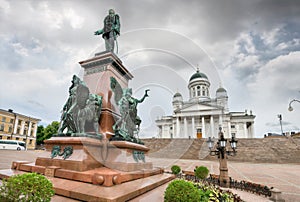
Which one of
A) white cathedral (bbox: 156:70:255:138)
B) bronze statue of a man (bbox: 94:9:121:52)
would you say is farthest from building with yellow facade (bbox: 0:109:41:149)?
bronze statue of a man (bbox: 94:9:121:52)

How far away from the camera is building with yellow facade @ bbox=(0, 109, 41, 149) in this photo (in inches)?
1831

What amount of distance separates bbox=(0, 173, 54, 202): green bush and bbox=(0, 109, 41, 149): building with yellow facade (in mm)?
50499

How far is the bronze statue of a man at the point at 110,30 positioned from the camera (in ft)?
27.9

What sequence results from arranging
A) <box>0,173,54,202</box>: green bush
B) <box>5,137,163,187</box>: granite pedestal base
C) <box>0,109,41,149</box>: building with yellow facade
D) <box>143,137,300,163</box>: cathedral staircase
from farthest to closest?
<box>0,109,41,149</box>: building with yellow facade
<box>143,137,300,163</box>: cathedral staircase
<box>5,137,163,187</box>: granite pedestal base
<box>0,173,54,202</box>: green bush

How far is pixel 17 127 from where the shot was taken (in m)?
49.6

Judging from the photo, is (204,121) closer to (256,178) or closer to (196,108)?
(196,108)

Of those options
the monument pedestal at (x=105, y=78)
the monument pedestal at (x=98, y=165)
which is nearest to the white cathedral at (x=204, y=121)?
the monument pedestal at (x=105, y=78)

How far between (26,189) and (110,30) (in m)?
7.76

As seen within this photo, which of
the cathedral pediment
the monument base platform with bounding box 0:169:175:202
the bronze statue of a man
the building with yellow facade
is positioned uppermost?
the cathedral pediment

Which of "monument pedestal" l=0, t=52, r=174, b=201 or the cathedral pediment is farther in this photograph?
the cathedral pediment

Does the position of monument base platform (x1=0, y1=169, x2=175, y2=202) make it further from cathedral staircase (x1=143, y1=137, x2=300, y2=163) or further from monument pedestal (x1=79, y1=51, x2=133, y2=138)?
cathedral staircase (x1=143, y1=137, x2=300, y2=163)

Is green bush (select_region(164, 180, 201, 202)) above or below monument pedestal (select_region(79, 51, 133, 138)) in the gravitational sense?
below

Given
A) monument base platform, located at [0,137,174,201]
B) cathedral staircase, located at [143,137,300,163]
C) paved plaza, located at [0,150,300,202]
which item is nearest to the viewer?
monument base platform, located at [0,137,174,201]

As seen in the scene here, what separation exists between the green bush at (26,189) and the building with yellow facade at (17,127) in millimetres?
50499
